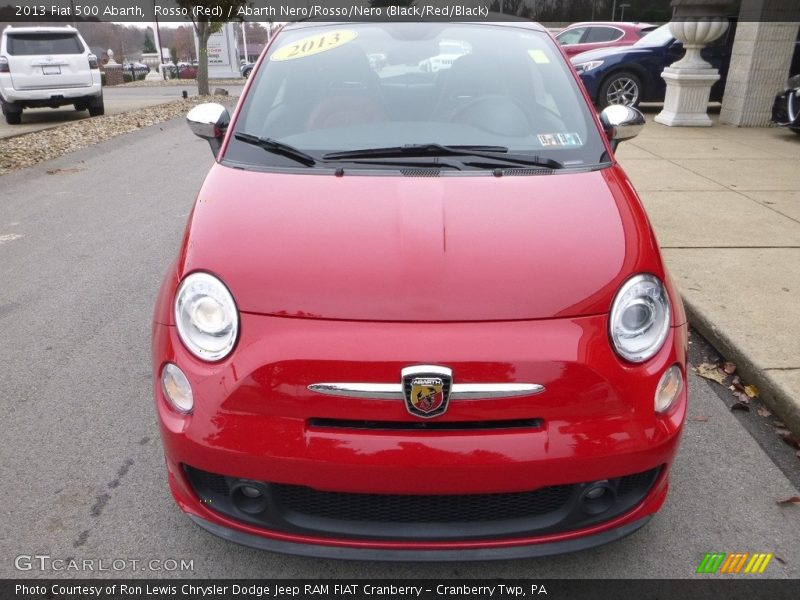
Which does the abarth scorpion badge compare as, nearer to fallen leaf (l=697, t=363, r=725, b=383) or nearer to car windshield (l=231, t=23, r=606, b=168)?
car windshield (l=231, t=23, r=606, b=168)

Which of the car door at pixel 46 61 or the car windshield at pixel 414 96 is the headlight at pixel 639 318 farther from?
the car door at pixel 46 61

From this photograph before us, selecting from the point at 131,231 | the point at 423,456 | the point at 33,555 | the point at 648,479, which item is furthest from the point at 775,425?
the point at 131,231

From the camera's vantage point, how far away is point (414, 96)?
299 centimetres

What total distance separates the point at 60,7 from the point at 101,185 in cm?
2970

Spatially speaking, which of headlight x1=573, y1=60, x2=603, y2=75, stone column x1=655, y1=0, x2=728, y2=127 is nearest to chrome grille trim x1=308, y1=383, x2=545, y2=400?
stone column x1=655, y1=0, x2=728, y2=127

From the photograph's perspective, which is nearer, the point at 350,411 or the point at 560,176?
the point at 350,411

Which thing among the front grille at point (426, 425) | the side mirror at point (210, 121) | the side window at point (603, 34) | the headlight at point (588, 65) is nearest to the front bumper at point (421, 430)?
the front grille at point (426, 425)

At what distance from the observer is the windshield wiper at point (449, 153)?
257 cm

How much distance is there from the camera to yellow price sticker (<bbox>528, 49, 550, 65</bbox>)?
3.16m

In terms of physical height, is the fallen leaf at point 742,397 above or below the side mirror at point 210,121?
below

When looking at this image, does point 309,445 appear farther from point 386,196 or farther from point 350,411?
point 386,196

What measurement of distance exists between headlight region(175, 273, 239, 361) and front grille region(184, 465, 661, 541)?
1.21 ft

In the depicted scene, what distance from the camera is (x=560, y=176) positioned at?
2479 millimetres

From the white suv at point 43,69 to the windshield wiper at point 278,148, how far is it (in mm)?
12048
